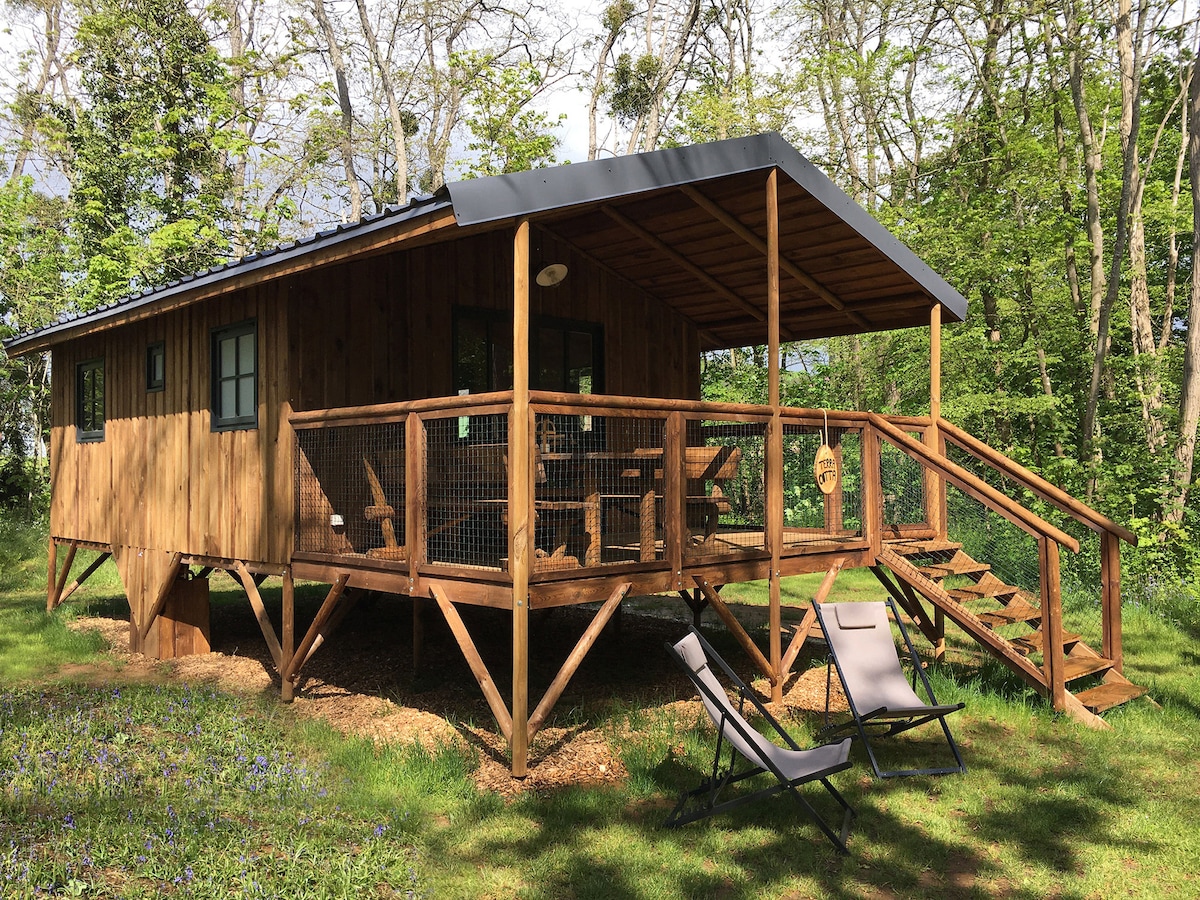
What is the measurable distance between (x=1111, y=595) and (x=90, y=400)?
1152cm

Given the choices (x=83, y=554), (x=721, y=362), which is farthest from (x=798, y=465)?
(x=83, y=554)

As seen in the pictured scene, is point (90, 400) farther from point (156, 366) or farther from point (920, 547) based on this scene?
point (920, 547)

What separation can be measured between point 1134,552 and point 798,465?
4.59 metres

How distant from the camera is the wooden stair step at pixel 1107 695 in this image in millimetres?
6734

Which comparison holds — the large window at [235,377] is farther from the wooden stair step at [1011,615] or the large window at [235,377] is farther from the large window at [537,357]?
the wooden stair step at [1011,615]

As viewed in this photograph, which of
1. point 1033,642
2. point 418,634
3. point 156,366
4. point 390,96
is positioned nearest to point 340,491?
point 418,634

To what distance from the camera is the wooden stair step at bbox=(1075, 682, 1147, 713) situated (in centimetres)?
673

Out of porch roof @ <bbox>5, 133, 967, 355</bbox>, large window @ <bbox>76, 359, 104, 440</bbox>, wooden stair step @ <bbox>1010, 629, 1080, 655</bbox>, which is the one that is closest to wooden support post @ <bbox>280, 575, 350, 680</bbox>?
porch roof @ <bbox>5, 133, 967, 355</bbox>

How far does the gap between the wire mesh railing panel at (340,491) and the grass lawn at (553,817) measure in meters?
1.46

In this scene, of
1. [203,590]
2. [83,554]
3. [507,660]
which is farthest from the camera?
[83,554]

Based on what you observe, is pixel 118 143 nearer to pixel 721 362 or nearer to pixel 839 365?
pixel 721 362

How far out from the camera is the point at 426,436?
21.2 ft

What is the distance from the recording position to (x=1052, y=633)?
6.68 metres

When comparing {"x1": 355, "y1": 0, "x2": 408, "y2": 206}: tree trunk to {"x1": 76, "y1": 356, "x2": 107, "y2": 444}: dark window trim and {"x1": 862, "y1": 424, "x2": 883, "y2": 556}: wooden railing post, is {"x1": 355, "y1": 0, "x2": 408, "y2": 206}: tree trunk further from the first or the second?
{"x1": 862, "y1": 424, "x2": 883, "y2": 556}: wooden railing post
